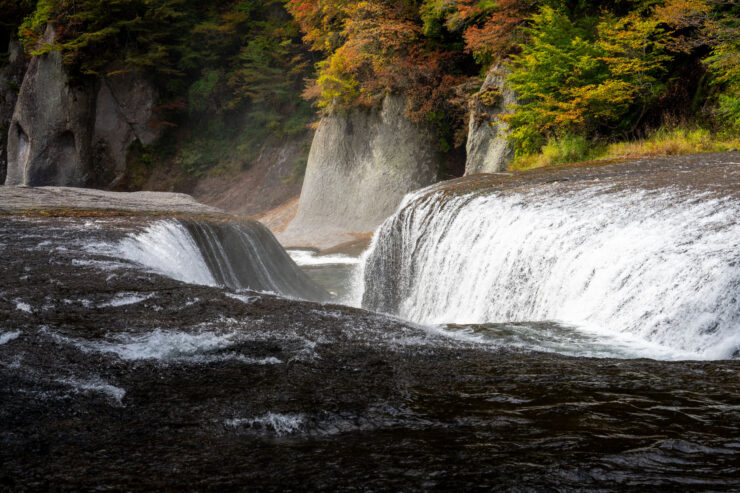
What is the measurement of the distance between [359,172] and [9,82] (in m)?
18.9

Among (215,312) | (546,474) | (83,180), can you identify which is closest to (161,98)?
(83,180)

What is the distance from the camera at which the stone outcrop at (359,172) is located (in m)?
20.1

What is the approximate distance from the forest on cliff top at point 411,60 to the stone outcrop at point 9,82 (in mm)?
930

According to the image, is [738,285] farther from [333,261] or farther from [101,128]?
[101,128]

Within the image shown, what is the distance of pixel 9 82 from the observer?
93.5 ft

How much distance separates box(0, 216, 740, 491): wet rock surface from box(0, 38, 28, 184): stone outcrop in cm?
2885

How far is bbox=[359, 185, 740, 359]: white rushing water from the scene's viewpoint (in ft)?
14.9

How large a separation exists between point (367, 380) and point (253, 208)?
2397 centimetres

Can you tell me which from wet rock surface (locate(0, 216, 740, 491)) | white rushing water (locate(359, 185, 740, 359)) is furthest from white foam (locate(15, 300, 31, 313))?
white rushing water (locate(359, 185, 740, 359))

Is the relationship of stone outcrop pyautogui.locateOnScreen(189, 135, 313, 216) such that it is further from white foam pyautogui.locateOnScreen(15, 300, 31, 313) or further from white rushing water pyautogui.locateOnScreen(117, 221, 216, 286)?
white foam pyautogui.locateOnScreen(15, 300, 31, 313)

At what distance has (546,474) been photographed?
2078 millimetres

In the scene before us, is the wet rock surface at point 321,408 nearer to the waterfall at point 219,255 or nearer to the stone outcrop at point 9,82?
the waterfall at point 219,255

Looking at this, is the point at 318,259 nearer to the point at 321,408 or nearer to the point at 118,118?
the point at 321,408

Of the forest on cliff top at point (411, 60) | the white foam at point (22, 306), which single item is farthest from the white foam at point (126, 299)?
the forest on cliff top at point (411, 60)
